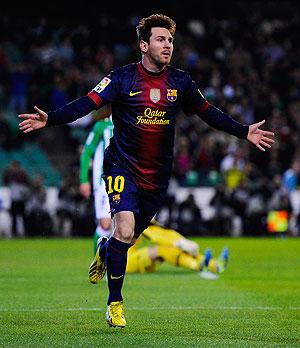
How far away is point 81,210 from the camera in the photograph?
97.1 feet

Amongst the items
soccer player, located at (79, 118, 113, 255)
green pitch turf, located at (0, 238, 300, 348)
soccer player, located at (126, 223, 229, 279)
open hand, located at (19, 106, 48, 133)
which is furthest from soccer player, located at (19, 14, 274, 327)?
soccer player, located at (126, 223, 229, 279)

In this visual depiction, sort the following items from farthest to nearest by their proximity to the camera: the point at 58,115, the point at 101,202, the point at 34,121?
the point at 101,202 < the point at 58,115 < the point at 34,121

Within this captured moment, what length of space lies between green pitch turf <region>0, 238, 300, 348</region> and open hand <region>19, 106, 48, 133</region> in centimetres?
160

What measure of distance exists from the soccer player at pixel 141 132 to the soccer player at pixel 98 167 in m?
4.25

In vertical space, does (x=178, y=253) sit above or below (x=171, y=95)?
below

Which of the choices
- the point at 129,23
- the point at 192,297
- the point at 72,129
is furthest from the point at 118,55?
the point at 192,297

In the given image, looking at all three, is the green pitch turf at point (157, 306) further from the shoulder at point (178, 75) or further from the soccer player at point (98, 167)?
the shoulder at point (178, 75)

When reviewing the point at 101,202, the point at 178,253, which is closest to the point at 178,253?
the point at 178,253

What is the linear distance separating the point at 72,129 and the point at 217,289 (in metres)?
18.9

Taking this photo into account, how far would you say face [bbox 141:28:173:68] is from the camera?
980cm

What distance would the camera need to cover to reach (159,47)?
32.2ft

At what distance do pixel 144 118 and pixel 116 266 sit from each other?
1.25m

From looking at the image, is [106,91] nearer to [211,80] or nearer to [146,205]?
[146,205]

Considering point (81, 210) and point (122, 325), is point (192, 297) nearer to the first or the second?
point (122, 325)
